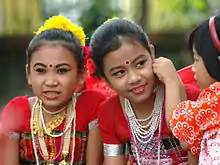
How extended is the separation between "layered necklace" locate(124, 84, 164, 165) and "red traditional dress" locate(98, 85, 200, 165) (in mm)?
13

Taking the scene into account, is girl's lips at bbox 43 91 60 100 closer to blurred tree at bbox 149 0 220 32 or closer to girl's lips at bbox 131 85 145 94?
girl's lips at bbox 131 85 145 94

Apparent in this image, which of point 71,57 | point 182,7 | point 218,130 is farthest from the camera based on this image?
point 182,7

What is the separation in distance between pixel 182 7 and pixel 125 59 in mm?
5790

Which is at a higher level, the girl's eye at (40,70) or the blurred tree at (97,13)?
the blurred tree at (97,13)

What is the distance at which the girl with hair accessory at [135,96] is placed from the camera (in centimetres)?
239

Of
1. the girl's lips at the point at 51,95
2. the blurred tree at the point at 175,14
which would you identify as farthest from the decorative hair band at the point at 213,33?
the blurred tree at the point at 175,14

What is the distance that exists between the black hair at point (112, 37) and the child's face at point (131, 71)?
2 cm

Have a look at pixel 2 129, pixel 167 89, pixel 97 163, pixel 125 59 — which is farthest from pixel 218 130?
pixel 2 129

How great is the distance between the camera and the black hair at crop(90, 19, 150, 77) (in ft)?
7.88

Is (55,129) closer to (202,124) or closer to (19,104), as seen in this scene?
(19,104)

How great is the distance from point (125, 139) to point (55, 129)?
36 cm

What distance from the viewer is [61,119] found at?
105 inches

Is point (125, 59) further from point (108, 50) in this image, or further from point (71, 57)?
point (71, 57)

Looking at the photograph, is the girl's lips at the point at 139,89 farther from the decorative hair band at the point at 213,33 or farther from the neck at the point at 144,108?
the decorative hair band at the point at 213,33
